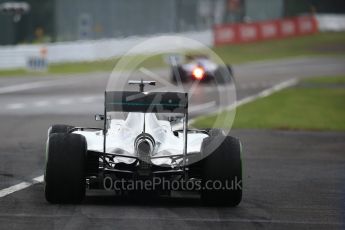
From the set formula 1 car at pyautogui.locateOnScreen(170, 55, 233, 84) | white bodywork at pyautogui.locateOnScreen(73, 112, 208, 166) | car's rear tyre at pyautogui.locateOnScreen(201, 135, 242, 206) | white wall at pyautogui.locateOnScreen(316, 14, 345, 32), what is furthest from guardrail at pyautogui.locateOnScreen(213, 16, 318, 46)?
car's rear tyre at pyautogui.locateOnScreen(201, 135, 242, 206)

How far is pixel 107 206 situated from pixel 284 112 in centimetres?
1797

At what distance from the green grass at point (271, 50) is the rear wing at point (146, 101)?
41414mm

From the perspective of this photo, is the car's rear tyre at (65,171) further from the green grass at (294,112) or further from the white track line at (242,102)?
the green grass at (294,112)

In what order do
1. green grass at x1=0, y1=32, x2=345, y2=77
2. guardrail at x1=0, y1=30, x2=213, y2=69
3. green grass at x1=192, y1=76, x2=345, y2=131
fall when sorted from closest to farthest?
green grass at x1=192, y1=76, x2=345, y2=131 < guardrail at x1=0, y1=30, x2=213, y2=69 < green grass at x1=0, y1=32, x2=345, y2=77

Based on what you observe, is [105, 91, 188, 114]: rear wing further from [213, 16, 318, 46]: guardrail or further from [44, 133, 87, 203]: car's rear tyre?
[213, 16, 318, 46]: guardrail

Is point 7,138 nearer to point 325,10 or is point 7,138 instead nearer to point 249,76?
point 249,76

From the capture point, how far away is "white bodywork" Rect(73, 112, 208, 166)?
36.9 ft

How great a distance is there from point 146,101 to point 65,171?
1295 mm

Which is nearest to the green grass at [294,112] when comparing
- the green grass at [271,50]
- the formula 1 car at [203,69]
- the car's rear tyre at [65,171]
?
the formula 1 car at [203,69]

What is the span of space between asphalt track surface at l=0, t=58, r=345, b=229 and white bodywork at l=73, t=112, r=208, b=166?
0.53 m

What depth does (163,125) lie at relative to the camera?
11.9 metres

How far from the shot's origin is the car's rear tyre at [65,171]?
10.6 metres

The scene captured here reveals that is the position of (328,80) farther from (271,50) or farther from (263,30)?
(263,30)

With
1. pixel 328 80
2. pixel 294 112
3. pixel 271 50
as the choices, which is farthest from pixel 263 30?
pixel 294 112
